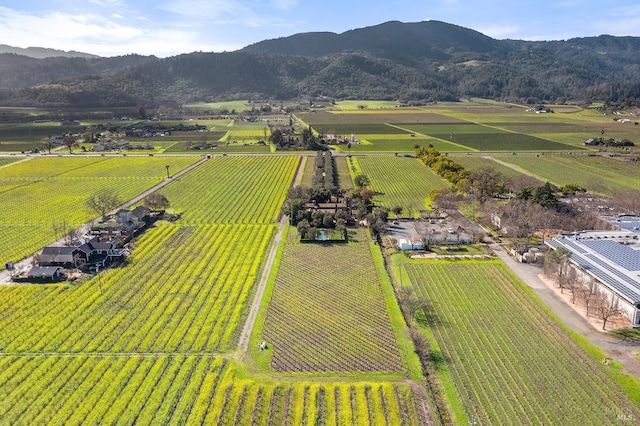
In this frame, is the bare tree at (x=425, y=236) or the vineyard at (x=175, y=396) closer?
the vineyard at (x=175, y=396)

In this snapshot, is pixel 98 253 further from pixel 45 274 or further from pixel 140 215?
pixel 140 215

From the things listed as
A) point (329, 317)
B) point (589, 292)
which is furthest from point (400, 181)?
point (329, 317)

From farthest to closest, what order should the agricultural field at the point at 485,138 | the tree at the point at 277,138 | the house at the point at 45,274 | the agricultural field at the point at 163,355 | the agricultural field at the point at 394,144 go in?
the tree at the point at 277,138, the agricultural field at the point at 485,138, the agricultural field at the point at 394,144, the house at the point at 45,274, the agricultural field at the point at 163,355

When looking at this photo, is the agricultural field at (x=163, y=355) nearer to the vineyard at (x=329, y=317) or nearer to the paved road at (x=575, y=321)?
the vineyard at (x=329, y=317)

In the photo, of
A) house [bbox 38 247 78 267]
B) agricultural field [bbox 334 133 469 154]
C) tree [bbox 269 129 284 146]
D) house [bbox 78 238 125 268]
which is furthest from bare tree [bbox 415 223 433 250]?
tree [bbox 269 129 284 146]

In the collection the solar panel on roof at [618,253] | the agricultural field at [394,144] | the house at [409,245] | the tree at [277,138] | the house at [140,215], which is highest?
the tree at [277,138]

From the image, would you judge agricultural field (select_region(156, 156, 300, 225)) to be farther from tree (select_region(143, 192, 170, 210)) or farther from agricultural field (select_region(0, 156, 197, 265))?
agricultural field (select_region(0, 156, 197, 265))

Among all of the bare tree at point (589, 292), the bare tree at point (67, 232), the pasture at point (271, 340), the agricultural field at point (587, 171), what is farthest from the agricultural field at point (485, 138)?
the bare tree at point (67, 232)

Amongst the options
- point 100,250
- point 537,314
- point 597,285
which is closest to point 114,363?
point 100,250
